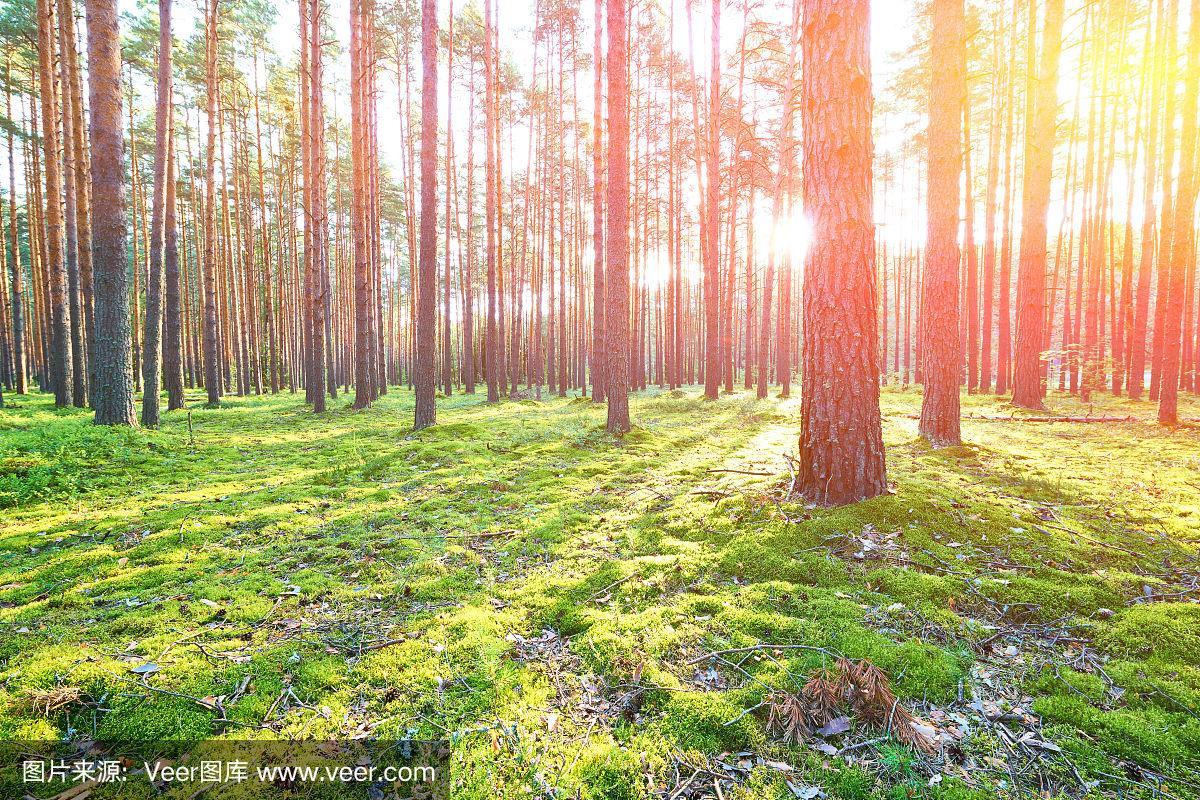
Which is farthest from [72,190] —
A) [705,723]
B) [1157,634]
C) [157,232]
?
[1157,634]

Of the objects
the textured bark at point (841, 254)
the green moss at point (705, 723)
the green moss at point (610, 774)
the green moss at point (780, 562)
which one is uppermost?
the textured bark at point (841, 254)

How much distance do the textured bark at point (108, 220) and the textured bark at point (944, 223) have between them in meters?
12.8

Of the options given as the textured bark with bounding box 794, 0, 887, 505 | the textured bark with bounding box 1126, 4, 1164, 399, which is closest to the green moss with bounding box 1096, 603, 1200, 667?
the textured bark with bounding box 794, 0, 887, 505

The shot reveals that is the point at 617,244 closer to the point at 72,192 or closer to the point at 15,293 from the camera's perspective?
the point at 72,192

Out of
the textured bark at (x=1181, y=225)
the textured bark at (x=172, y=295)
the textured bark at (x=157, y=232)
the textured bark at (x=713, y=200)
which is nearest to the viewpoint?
the textured bark at (x=1181, y=225)

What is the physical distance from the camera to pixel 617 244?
914cm

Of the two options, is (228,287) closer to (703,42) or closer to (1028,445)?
(703,42)

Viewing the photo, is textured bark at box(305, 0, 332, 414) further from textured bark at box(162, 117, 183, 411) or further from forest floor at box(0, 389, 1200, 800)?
forest floor at box(0, 389, 1200, 800)

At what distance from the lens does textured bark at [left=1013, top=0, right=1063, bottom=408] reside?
33.3ft

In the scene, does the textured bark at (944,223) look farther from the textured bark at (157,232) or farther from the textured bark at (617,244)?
the textured bark at (157,232)

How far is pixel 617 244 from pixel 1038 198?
32.3 ft

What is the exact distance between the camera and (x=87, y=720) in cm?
200

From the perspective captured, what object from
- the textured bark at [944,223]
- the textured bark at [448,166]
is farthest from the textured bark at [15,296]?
the textured bark at [944,223]

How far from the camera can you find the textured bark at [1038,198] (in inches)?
400
